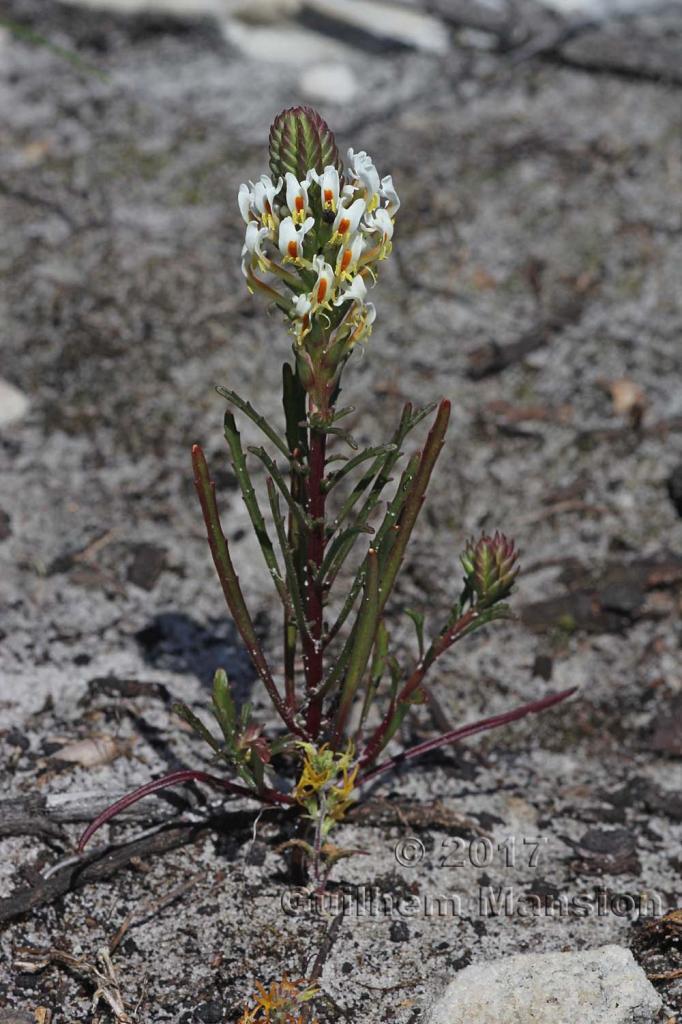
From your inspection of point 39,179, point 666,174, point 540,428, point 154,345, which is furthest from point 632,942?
point 39,179

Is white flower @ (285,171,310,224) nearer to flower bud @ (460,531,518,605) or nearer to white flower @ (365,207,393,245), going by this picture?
white flower @ (365,207,393,245)

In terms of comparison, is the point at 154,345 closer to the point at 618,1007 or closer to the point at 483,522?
the point at 483,522

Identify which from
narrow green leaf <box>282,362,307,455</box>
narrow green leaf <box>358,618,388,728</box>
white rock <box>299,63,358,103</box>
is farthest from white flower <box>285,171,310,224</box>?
white rock <box>299,63,358,103</box>

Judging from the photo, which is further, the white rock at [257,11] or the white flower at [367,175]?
the white rock at [257,11]

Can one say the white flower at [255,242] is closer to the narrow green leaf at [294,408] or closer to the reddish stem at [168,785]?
the narrow green leaf at [294,408]

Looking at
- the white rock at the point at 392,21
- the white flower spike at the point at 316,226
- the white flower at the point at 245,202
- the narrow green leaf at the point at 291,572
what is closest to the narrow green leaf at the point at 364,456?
the narrow green leaf at the point at 291,572

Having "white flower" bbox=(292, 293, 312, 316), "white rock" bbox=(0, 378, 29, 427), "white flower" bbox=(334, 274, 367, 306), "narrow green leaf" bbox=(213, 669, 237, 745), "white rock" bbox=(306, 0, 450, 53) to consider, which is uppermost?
"white rock" bbox=(306, 0, 450, 53)

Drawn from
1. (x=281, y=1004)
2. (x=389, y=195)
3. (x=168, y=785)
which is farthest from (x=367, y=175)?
(x=281, y=1004)
